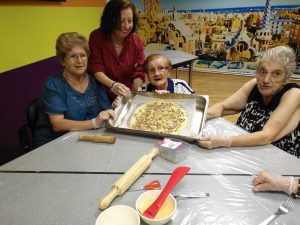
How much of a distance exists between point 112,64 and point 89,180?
116 centimetres

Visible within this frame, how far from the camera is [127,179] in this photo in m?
0.98

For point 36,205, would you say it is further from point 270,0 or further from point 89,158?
point 270,0

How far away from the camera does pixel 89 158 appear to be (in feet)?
3.92

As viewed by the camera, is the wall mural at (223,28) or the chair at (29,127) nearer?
the chair at (29,127)

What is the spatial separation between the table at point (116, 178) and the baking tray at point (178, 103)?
2.5 inches

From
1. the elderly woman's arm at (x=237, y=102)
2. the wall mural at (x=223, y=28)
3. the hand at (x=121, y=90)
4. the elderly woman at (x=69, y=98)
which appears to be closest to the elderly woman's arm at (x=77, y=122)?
the elderly woman at (x=69, y=98)

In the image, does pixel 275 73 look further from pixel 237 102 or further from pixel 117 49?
pixel 117 49

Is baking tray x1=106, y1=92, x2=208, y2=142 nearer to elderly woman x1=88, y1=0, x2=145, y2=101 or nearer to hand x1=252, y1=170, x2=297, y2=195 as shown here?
elderly woman x1=88, y1=0, x2=145, y2=101

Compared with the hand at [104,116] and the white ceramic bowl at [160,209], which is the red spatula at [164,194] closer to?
the white ceramic bowl at [160,209]

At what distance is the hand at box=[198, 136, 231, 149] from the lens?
1251 millimetres

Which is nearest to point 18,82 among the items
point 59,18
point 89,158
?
point 59,18

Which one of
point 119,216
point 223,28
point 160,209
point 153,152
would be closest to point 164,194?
point 160,209

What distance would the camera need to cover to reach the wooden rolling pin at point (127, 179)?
0.90 meters

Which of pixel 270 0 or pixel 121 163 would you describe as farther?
pixel 270 0
